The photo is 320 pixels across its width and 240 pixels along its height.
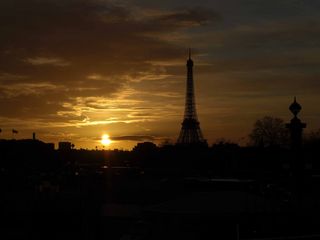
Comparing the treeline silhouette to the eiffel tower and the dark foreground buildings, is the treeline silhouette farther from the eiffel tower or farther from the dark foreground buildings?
the eiffel tower

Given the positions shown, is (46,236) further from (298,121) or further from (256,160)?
(256,160)

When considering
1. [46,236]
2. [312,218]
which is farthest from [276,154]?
[312,218]

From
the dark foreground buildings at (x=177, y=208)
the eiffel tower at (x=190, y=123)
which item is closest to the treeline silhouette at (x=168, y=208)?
the dark foreground buildings at (x=177, y=208)

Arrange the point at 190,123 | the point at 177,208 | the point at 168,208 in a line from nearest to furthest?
1. the point at 177,208
2. the point at 168,208
3. the point at 190,123

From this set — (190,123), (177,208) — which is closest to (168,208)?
(177,208)

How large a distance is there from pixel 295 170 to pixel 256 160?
193ft

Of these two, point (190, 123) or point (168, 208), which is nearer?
point (168, 208)

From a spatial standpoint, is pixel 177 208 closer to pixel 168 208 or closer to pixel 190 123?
pixel 168 208

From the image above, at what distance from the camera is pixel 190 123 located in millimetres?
128375

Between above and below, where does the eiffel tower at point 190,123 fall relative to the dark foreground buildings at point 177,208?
above

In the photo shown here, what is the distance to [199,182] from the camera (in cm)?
3138

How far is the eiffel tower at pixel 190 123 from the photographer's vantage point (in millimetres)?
122312

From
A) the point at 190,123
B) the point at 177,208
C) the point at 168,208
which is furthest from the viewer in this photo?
the point at 190,123

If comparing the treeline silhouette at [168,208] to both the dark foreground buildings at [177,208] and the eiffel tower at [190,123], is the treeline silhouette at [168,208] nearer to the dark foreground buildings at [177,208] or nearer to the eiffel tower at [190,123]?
the dark foreground buildings at [177,208]
